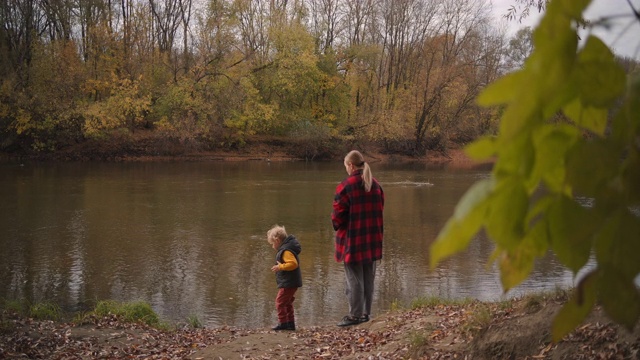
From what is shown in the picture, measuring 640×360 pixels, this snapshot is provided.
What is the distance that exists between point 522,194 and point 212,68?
1620 inches

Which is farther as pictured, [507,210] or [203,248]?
[203,248]

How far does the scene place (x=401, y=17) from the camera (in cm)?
4919

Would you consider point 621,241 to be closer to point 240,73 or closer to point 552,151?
point 552,151

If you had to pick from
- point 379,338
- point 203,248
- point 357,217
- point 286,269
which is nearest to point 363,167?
point 357,217

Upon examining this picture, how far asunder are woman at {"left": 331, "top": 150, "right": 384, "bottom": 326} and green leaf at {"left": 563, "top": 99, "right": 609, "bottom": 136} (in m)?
5.94

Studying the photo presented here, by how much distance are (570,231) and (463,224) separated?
173 mm

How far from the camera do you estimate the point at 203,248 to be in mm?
12938

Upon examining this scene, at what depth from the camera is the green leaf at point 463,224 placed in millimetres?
534

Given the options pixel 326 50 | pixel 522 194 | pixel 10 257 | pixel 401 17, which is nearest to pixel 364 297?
pixel 522 194

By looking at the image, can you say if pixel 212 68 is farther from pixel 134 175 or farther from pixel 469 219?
pixel 469 219

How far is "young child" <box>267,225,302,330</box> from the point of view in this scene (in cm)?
714

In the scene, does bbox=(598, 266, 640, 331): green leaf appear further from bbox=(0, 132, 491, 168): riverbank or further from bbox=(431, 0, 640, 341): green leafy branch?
bbox=(0, 132, 491, 168): riverbank

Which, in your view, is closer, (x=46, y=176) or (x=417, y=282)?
(x=417, y=282)

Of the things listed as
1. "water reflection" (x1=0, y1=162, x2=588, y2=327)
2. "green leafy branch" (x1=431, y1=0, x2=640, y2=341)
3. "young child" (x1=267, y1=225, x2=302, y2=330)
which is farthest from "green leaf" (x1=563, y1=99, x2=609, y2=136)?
"young child" (x1=267, y1=225, x2=302, y2=330)
